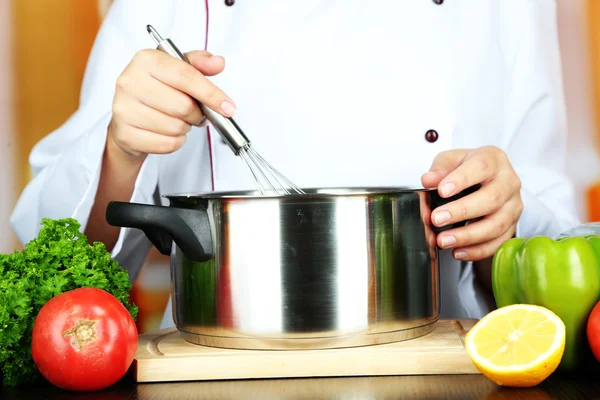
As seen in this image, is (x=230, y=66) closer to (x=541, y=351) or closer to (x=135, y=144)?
(x=135, y=144)

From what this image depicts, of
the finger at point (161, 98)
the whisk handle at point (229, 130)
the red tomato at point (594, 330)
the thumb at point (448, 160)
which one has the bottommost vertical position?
the red tomato at point (594, 330)

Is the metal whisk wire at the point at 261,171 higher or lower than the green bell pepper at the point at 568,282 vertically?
higher

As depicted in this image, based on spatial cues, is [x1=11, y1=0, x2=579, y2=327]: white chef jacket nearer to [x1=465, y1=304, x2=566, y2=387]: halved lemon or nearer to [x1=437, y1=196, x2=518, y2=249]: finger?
[x1=437, y1=196, x2=518, y2=249]: finger

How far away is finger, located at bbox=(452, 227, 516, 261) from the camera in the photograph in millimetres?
974

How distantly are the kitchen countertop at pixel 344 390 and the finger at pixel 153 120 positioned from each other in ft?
1.02

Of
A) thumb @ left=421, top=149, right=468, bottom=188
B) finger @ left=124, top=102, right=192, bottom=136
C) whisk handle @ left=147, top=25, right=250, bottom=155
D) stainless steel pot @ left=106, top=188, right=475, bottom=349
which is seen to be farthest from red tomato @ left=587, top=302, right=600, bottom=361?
finger @ left=124, top=102, right=192, bottom=136

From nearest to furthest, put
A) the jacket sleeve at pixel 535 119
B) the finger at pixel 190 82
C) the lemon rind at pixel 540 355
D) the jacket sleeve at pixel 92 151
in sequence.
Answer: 1. the lemon rind at pixel 540 355
2. the finger at pixel 190 82
3. the jacket sleeve at pixel 92 151
4. the jacket sleeve at pixel 535 119

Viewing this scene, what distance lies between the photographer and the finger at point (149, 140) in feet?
3.12

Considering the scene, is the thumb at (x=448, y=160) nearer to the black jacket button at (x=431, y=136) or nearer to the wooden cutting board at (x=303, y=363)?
the black jacket button at (x=431, y=136)

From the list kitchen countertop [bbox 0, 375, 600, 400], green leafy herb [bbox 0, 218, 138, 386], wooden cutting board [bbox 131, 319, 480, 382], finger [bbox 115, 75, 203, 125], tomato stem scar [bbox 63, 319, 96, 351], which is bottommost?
kitchen countertop [bbox 0, 375, 600, 400]

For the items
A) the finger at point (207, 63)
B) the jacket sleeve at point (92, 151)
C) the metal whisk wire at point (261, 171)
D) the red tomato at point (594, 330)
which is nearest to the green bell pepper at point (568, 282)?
the red tomato at point (594, 330)

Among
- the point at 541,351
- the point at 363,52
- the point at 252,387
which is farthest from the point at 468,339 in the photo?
the point at 363,52

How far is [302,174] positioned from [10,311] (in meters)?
0.53

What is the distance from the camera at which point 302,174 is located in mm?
1160
